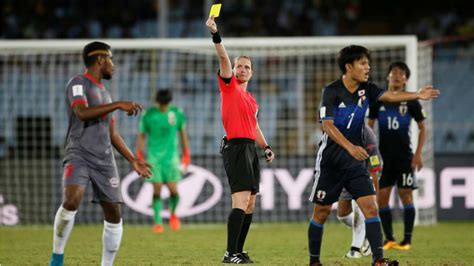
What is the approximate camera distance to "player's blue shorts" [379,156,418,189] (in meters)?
11.6

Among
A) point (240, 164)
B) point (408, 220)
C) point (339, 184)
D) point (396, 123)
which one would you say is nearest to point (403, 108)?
point (396, 123)

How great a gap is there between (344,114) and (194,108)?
9.90 metres

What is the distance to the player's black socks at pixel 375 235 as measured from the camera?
26.5 ft

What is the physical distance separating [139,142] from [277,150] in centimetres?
318

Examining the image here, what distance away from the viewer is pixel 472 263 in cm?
927

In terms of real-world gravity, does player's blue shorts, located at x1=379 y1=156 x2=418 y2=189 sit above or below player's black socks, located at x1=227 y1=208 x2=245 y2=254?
above

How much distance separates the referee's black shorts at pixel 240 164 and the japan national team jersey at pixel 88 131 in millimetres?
1474

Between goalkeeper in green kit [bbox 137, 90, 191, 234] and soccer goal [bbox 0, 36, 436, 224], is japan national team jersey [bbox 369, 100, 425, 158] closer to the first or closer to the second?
soccer goal [bbox 0, 36, 436, 224]

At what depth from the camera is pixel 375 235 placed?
812 centimetres

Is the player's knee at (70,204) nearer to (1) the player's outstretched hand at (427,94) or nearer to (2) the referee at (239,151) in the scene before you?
(2) the referee at (239,151)

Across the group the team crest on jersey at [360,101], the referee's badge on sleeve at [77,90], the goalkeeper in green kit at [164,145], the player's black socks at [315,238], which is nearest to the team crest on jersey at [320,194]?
the player's black socks at [315,238]

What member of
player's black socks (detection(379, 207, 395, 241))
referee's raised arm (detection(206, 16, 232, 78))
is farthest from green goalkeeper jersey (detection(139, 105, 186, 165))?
referee's raised arm (detection(206, 16, 232, 78))

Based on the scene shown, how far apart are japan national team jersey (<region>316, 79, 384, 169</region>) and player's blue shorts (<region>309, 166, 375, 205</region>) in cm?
5

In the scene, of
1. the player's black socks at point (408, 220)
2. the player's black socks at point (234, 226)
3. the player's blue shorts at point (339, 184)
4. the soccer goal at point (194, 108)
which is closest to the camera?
the player's blue shorts at point (339, 184)
